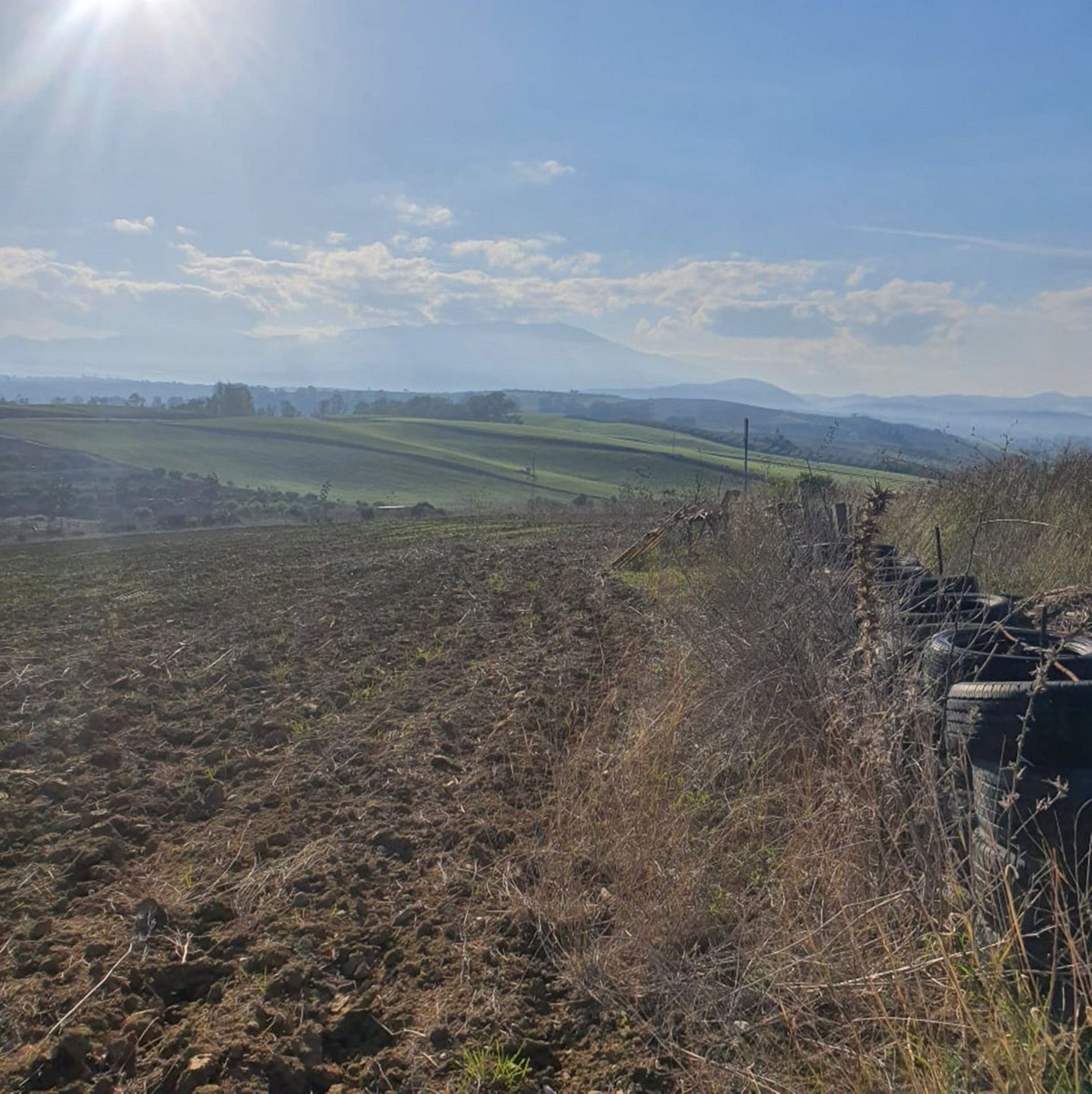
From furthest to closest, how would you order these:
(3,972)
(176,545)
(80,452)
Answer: (80,452), (176,545), (3,972)

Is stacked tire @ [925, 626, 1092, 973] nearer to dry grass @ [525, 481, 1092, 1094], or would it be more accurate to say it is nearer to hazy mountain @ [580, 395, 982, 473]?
dry grass @ [525, 481, 1092, 1094]

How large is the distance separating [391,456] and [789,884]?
2288 inches

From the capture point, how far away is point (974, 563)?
7609 millimetres

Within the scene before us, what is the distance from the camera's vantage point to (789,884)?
3.55 meters

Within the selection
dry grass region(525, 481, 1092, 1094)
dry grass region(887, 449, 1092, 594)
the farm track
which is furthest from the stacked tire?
dry grass region(887, 449, 1092, 594)

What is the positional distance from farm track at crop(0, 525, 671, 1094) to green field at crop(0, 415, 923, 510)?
2808 centimetres

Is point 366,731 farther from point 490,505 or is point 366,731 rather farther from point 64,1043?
point 490,505

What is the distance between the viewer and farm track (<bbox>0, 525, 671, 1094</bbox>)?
3.04 meters

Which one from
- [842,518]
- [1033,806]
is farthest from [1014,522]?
[1033,806]

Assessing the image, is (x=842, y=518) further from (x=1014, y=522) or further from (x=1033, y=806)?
(x=1033, y=806)

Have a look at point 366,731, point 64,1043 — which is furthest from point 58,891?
point 366,731

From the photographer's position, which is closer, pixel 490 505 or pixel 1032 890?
pixel 1032 890

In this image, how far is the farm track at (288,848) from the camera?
3041 mm

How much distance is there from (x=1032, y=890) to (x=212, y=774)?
4.17m
